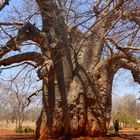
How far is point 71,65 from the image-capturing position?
13.4 m

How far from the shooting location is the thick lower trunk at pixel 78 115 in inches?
486

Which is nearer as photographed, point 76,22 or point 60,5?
point 76,22

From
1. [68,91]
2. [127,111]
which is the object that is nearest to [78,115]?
[68,91]

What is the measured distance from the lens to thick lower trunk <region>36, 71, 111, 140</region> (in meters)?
12.3

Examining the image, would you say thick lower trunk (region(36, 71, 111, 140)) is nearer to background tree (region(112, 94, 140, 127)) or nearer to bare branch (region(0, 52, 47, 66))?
bare branch (region(0, 52, 47, 66))

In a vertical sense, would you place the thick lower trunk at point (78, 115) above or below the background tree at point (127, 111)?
below

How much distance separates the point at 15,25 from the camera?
11727 mm

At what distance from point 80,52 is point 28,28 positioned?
9.41 feet

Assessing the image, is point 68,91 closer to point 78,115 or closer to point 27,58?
point 78,115

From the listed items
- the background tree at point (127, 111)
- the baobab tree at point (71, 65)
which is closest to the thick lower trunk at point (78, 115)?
the baobab tree at point (71, 65)

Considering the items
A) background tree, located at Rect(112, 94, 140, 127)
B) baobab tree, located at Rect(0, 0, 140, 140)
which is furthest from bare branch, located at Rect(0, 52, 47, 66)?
background tree, located at Rect(112, 94, 140, 127)

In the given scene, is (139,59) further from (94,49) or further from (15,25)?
(15,25)

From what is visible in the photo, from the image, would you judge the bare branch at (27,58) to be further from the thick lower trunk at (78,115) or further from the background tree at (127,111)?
the background tree at (127,111)

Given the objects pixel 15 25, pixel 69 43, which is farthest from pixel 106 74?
pixel 15 25
